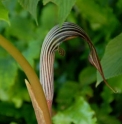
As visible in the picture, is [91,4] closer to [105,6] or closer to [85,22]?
[105,6]

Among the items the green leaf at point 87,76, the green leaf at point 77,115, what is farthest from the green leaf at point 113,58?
the green leaf at point 87,76

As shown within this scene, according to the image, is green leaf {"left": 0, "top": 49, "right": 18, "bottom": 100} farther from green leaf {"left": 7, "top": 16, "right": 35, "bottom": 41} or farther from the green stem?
the green stem

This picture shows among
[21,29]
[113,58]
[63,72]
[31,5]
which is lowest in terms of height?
[63,72]

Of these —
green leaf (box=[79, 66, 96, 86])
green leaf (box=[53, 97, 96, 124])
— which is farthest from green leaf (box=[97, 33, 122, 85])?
green leaf (box=[79, 66, 96, 86])

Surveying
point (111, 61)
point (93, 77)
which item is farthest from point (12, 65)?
point (111, 61)

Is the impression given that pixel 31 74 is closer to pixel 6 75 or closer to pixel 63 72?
pixel 6 75

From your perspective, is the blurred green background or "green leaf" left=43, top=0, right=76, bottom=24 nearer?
"green leaf" left=43, top=0, right=76, bottom=24

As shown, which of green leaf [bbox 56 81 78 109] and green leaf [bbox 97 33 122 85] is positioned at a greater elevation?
green leaf [bbox 97 33 122 85]

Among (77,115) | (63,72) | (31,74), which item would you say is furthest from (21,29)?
Answer: (31,74)
